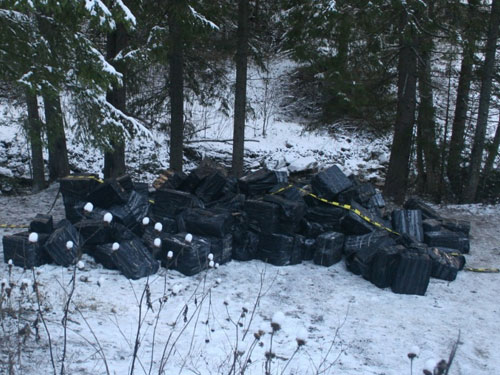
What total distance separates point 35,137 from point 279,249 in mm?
5023

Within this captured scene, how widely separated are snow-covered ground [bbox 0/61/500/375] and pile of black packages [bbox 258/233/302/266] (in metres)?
0.17

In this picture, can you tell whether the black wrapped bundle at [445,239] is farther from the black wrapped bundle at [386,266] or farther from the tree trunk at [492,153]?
the tree trunk at [492,153]

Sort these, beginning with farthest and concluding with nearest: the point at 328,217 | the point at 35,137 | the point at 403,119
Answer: the point at 403,119 → the point at 35,137 → the point at 328,217

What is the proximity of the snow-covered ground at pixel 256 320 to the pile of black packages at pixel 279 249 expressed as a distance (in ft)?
0.56

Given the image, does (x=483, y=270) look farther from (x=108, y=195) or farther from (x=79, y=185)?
(x=79, y=185)

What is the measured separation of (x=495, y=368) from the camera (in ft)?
14.3

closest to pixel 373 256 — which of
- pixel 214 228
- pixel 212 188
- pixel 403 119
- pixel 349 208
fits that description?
pixel 349 208

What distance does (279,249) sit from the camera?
6.89 m

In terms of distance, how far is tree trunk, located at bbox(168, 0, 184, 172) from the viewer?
33.9ft

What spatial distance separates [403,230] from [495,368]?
3.35 metres

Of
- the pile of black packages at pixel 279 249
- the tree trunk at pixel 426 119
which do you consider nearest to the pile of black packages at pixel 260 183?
the pile of black packages at pixel 279 249

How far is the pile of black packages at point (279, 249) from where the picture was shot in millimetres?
6887

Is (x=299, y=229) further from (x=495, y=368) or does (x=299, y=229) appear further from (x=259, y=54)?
(x=259, y=54)

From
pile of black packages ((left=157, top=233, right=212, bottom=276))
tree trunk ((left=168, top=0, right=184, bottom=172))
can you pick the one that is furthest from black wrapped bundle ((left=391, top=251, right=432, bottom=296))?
tree trunk ((left=168, top=0, right=184, bottom=172))
